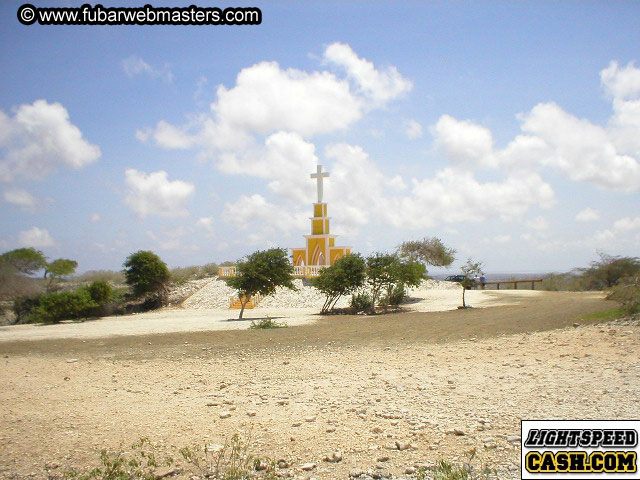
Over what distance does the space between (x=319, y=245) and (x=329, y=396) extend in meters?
37.2

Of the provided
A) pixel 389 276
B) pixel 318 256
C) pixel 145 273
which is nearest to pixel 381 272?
pixel 389 276

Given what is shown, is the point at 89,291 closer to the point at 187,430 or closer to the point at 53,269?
the point at 53,269

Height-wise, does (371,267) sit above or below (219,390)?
above

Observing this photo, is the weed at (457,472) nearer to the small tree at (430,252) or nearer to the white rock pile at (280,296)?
the white rock pile at (280,296)

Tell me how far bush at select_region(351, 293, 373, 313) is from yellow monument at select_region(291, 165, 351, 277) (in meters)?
16.1

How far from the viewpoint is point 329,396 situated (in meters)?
8.50

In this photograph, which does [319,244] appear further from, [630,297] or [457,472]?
[457,472]

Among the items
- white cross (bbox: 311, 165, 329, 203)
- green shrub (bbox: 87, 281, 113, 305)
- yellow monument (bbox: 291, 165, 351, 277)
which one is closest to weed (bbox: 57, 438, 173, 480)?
green shrub (bbox: 87, 281, 113, 305)

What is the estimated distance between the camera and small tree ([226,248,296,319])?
28.1 meters

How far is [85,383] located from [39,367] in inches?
133

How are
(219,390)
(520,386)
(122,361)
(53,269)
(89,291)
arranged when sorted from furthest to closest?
(53,269)
(89,291)
(122,361)
(219,390)
(520,386)

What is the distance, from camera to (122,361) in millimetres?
13125

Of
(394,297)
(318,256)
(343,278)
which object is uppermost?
(318,256)

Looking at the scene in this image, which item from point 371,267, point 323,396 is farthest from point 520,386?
point 371,267
